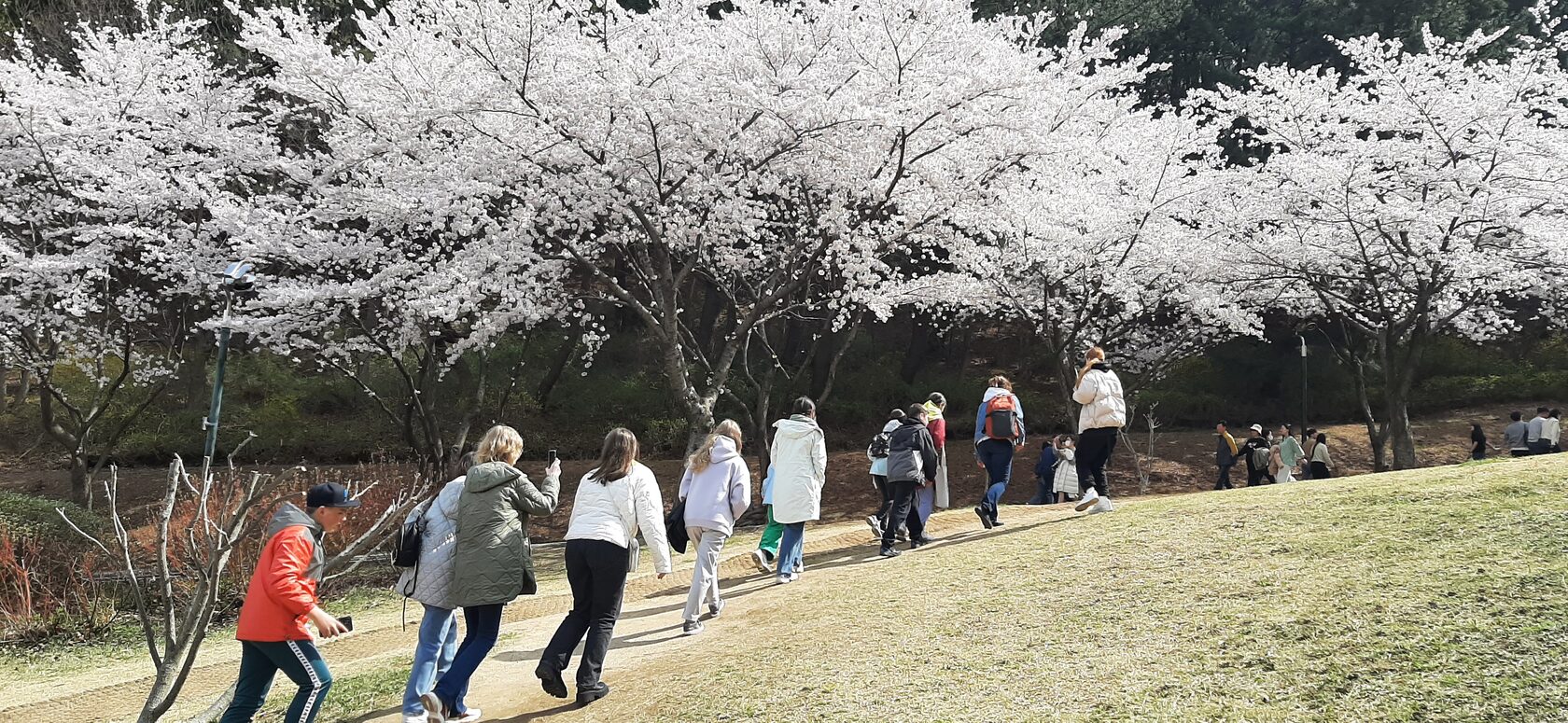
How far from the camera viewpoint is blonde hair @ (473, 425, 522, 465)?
211 inches

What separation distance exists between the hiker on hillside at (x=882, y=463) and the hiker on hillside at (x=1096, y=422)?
1.57m

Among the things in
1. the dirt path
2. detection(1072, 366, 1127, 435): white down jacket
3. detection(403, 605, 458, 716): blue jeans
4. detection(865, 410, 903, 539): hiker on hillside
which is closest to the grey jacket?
detection(403, 605, 458, 716): blue jeans

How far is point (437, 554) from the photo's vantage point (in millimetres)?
5246

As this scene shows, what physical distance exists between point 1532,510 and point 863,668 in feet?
13.6

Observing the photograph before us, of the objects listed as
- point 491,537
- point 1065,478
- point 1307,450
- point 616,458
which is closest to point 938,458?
point 1065,478

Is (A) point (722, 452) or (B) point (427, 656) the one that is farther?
(A) point (722, 452)

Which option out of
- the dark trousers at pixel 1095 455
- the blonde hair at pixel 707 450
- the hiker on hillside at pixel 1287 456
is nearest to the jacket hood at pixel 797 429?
the blonde hair at pixel 707 450

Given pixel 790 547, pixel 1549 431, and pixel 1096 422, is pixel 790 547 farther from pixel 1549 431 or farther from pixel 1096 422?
pixel 1549 431

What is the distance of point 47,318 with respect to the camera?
1722 centimetres

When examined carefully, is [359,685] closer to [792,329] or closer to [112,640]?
[112,640]

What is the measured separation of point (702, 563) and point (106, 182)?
14.5m

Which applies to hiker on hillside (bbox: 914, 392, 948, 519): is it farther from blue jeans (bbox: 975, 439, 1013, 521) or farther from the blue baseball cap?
the blue baseball cap

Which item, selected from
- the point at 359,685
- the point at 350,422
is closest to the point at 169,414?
the point at 350,422

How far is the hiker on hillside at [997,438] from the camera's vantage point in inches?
384
